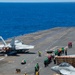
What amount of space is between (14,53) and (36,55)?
22.7 feet

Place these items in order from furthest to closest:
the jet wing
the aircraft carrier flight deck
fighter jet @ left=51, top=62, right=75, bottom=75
→ the aircraft carrier flight deck
fighter jet @ left=51, top=62, right=75, bottom=75
the jet wing

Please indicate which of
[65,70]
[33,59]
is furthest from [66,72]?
[33,59]

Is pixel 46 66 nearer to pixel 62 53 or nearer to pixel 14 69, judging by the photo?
pixel 14 69

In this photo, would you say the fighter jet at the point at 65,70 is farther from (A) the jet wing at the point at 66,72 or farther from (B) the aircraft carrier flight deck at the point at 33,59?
(B) the aircraft carrier flight deck at the point at 33,59

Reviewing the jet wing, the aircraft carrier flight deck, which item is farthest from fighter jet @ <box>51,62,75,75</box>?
the aircraft carrier flight deck

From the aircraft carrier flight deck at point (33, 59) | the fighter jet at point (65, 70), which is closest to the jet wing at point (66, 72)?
the fighter jet at point (65, 70)

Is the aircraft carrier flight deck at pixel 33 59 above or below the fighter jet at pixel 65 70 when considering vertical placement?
below

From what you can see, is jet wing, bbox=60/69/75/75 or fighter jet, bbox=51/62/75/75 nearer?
jet wing, bbox=60/69/75/75

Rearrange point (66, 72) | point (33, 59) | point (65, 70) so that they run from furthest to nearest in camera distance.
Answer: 1. point (33, 59)
2. point (65, 70)
3. point (66, 72)

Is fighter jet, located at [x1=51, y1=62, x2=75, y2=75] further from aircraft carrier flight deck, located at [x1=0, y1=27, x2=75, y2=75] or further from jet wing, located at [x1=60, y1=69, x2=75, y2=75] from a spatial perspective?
aircraft carrier flight deck, located at [x1=0, y1=27, x2=75, y2=75]

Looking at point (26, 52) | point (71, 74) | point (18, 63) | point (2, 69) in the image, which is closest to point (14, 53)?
point (26, 52)

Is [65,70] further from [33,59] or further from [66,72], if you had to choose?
[33,59]

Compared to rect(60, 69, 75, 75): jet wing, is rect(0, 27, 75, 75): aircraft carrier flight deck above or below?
below

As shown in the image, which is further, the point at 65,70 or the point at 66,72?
the point at 65,70
